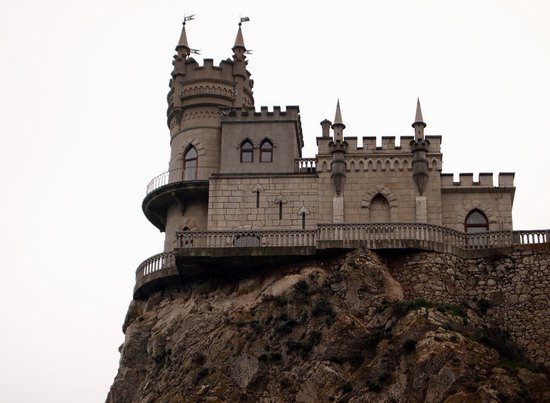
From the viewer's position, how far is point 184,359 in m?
57.0

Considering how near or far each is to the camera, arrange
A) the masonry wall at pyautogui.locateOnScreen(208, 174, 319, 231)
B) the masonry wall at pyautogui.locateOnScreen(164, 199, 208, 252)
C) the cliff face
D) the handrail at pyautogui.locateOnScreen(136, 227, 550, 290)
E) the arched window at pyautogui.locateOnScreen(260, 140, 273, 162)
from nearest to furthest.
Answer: the cliff face
the handrail at pyautogui.locateOnScreen(136, 227, 550, 290)
the masonry wall at pyautogui.locateOnScreen(208, 174, 319, 231)
the masonry wall at pyautogui.locateOnScreen(164, 199, 208, 252)
the arched window at pyautogui.locateOnScreen(260, 140, 273, 162)

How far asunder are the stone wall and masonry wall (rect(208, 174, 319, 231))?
5841 mm

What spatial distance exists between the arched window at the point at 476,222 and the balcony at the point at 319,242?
2256 mm

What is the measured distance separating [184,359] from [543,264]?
17.0m

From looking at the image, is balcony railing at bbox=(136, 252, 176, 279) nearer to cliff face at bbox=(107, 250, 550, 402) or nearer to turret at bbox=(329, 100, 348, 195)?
cliff face at bbox=(107, 250, 550, 402)

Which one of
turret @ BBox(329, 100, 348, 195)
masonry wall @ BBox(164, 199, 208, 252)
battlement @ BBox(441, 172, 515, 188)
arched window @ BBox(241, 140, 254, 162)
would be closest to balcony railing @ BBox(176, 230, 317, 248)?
masonry wall @ BBox(164, 199, 208, 252)

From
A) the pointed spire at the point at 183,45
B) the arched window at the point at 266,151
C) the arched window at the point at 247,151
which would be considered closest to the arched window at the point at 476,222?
the arched window at the point at 266,151

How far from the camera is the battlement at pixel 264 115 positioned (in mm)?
63812

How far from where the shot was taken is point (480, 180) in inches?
2427

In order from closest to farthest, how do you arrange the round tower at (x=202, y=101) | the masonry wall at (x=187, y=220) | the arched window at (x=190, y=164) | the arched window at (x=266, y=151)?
the masonry wall at (x=187, y=220), the arched window at (x=266, y=151), the arched window at (x=190, y=164), the round tower at (x=202, y=101)

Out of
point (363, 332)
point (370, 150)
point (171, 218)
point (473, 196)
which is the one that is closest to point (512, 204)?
point (473, 196)

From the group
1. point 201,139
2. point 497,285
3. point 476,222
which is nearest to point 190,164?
point 201,139

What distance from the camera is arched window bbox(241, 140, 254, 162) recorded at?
63250mm

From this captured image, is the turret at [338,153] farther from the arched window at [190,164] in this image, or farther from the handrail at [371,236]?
the arched window at [190,164]
